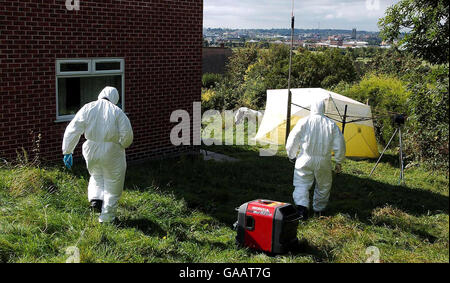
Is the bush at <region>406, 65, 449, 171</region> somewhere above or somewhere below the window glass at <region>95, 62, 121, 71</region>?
below

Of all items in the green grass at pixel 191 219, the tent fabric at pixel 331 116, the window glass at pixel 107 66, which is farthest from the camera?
the tent fabric at pixel 331 116

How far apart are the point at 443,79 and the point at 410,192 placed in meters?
4.04

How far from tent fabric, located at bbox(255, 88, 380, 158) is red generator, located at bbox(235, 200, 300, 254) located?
737cm

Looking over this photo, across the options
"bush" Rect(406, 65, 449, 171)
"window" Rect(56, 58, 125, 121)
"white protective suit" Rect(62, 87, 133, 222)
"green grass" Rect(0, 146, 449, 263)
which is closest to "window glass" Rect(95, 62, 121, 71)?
"window" Rect(56, 58, 125, 121)

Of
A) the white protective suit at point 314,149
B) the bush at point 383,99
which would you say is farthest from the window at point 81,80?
the bush at point 383,99

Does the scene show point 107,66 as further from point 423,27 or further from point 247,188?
point 423,27

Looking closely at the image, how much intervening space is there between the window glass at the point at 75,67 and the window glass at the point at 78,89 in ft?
0.62

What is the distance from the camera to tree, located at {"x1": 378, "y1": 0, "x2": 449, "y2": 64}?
20.1 ft

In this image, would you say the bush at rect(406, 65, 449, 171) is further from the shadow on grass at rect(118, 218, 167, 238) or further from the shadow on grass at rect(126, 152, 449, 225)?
the shadow on grass at rect(118, 218, 167, 238)

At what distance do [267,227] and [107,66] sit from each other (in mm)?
5178

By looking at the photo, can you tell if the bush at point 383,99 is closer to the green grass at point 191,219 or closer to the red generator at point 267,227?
the green grass at point 191,219

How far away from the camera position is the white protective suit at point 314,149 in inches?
283

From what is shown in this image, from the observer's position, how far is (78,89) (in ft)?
29.1

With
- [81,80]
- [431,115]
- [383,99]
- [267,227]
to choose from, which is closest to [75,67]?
[81,80]
